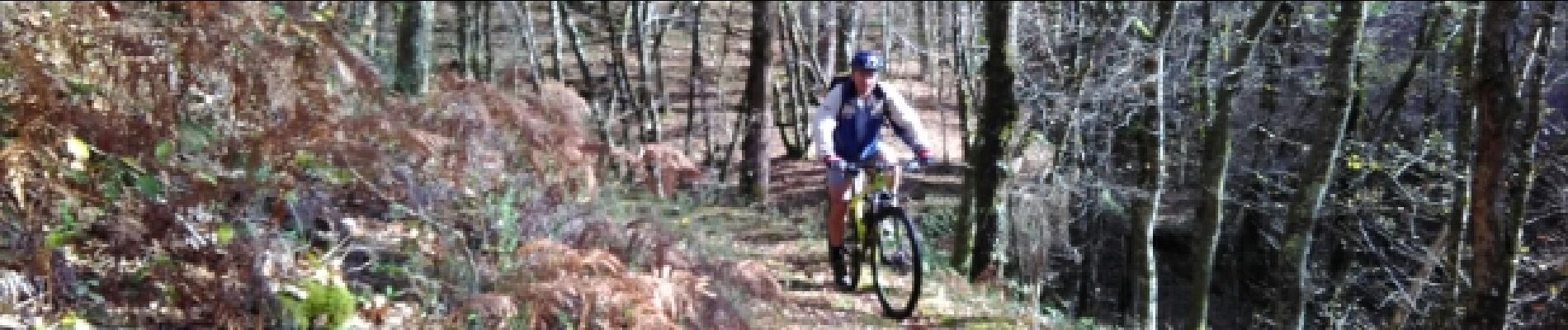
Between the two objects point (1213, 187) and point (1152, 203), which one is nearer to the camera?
point (1152, 203)

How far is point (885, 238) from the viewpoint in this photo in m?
6.86

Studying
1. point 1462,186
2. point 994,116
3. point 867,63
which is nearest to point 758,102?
point 994,116

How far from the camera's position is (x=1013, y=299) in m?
9.54

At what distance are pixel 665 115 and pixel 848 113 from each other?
1792 centimetres

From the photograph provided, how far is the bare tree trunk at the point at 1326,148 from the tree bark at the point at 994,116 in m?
2.81

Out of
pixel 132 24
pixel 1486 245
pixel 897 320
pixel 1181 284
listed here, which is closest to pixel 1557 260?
pixel 1486 245

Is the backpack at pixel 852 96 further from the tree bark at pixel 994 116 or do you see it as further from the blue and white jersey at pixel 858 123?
the tree bark at pixel 994 116

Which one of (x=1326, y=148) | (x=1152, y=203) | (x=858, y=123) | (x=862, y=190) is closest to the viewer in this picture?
(x=858, y=123)

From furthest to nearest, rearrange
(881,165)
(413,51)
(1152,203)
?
(413,51)
(1152,203)
(881,165)

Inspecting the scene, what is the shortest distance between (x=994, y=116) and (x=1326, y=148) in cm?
305

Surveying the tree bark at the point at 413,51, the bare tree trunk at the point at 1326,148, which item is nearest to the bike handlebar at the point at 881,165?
the bare tree trunk at the point at 1326,148

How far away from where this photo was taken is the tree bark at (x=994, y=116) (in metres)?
8.57

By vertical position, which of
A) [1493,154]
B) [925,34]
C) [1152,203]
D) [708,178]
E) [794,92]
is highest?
[925,34]

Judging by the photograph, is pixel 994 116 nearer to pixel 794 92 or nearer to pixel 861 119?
pixel 861 119
